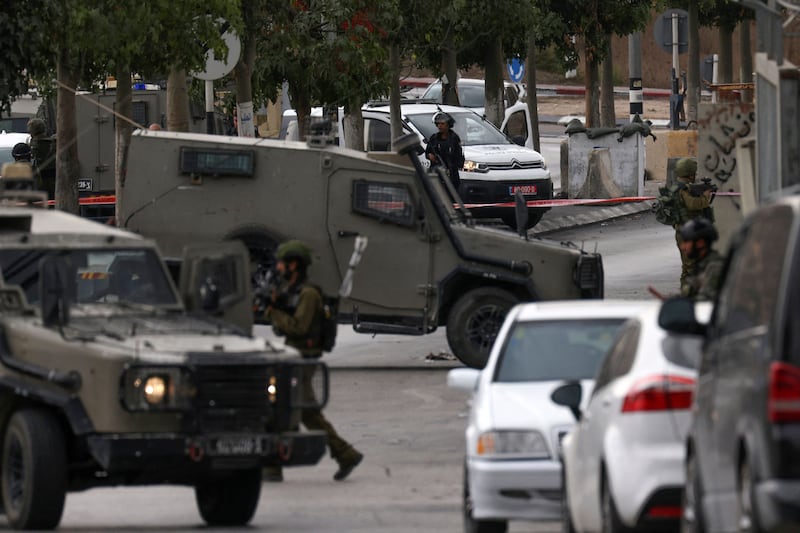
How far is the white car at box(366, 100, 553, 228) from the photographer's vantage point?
1211 inches

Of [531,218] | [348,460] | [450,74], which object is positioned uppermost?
[450,74]


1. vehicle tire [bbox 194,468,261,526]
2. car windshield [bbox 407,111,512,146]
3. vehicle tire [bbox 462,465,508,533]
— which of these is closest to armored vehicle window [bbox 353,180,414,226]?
vehicle tire [bbox 194,468,261,526]

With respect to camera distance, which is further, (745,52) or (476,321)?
(745,52)

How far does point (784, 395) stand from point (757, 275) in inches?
30.2

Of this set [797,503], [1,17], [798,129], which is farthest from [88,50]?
[797,503]

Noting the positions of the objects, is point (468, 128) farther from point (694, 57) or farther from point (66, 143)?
point (694, 57)

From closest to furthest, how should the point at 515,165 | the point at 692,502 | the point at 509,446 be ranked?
the point at 692,502 → the point at 509,446 → the point at 515,165

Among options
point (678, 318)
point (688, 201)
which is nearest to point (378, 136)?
point (688, 201)

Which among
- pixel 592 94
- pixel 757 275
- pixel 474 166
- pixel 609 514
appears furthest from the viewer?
pixel 592 94

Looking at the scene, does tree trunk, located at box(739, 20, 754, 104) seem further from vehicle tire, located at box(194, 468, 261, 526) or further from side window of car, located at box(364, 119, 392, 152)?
vehicle tire, located at box(194, 468, 261, 526)

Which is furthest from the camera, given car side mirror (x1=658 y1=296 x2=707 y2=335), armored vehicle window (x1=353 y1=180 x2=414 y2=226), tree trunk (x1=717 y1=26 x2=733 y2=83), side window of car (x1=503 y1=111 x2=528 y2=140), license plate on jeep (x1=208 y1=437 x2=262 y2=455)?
tree trunk (x1=717 y1=26 x2=733 y2=83)

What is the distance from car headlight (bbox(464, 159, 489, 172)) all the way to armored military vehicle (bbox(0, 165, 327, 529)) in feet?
61.1

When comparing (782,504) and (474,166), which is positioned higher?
(474,166)

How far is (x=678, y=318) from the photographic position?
7.84 metres
